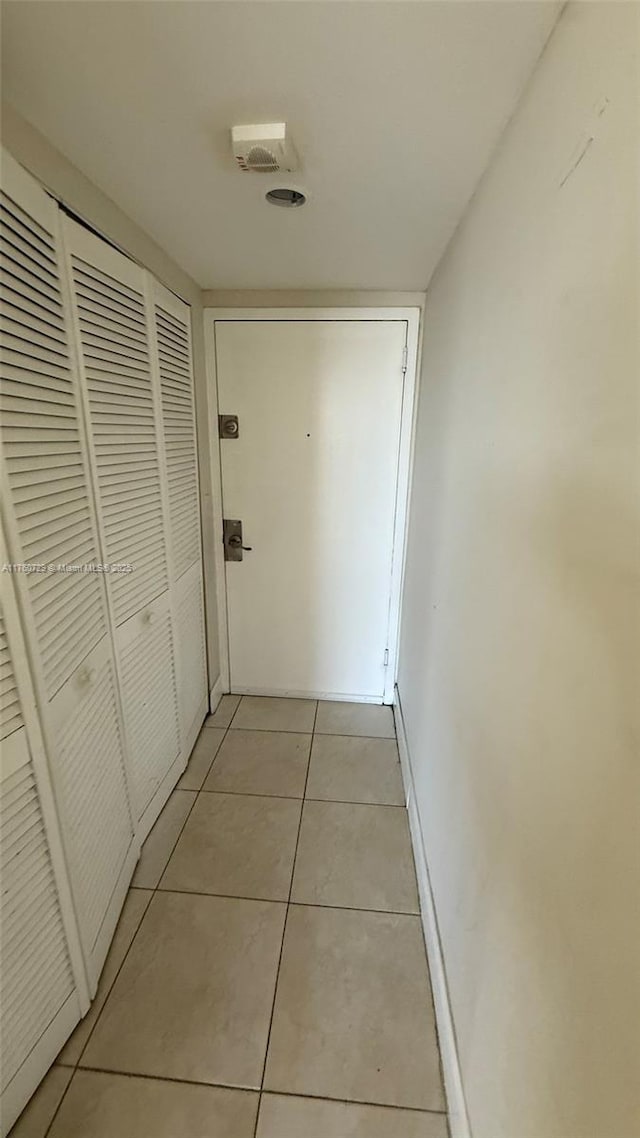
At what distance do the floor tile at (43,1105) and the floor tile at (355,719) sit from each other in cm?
152

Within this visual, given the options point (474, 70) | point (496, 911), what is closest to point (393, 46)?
point (474, 70)

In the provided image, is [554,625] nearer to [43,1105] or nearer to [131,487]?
[131,487]

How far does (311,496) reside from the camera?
7.97 ft

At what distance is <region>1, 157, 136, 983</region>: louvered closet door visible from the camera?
95 centimetres

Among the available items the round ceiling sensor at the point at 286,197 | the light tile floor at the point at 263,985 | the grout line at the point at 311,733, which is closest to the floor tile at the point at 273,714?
the grout line at the point at 311,733

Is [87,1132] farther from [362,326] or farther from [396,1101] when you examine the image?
[362,326]

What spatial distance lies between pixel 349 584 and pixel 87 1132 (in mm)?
2037

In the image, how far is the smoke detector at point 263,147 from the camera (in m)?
1.01

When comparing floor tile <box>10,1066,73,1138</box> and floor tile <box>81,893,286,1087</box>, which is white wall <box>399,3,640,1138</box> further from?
floor tile <box>10,1066,73,1138</box>

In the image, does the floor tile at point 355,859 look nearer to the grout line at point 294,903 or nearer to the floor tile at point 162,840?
the grout line at point 294,903

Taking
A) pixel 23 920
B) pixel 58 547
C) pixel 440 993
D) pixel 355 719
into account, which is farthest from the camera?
pixel 355 719

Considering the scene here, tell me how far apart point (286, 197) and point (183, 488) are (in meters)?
1.10

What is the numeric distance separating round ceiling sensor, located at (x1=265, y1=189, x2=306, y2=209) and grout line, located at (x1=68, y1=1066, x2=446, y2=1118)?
2.28m

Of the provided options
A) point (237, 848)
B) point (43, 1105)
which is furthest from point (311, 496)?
point (43, 1105)
